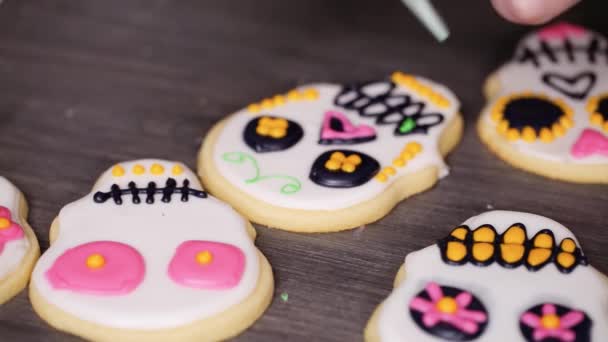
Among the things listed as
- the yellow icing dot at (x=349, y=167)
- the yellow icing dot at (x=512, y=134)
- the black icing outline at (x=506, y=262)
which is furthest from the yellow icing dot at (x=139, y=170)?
the yellow icing dot at (x=512, y=134)

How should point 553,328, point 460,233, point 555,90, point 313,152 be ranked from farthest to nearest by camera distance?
1. point 555,90
2. point 313,152
3. point 460,233
4. point 553,328

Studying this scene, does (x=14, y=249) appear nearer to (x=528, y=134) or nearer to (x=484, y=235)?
(x=484, y=235)

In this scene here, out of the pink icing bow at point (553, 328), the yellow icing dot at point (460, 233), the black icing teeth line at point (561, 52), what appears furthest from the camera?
the black icing teeth line at point (561, 52)

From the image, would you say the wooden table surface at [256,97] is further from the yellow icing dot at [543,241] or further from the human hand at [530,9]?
the human hand at [530,9]

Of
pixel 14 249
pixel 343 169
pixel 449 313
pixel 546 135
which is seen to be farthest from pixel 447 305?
pixel 14 249

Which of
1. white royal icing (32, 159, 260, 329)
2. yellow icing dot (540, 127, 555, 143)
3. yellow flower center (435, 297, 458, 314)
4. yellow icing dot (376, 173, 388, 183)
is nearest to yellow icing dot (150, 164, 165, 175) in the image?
white royal icing (32, 159, 260, 329)

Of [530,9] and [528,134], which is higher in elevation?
[530,9]
